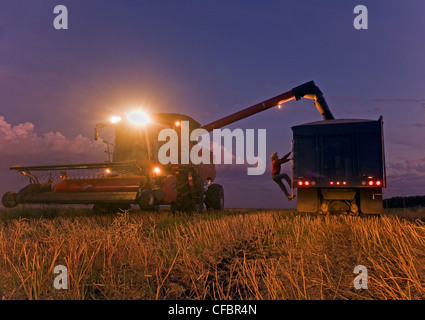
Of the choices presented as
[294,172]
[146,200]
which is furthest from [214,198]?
[146,200]

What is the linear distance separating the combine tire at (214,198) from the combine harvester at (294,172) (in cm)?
240

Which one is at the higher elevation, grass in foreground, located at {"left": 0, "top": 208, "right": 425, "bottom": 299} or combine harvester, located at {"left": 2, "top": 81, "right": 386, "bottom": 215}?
combine harvester, located at {"left": 2, "top": 81, "right": 386, "bottom": 215}

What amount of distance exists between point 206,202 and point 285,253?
9786mm

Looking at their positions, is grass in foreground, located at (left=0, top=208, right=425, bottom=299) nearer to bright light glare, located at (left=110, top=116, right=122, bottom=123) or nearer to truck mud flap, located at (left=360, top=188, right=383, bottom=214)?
truck mud flap, located at (left=360, top=188, right=383, bottom=214)

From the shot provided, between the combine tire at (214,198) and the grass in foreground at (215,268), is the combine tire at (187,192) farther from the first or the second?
the grass in foreground at (215,268)

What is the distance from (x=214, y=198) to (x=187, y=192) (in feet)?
9.74

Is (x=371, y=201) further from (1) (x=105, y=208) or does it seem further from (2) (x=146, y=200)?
(1) (x=105, y=208)

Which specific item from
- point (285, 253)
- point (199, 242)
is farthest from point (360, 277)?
point (199, 242)

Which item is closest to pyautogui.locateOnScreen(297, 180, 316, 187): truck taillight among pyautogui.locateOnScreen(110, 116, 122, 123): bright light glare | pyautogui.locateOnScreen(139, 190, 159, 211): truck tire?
pyautogui.locateOnScreen(139, 190, 159, 211): truck tire

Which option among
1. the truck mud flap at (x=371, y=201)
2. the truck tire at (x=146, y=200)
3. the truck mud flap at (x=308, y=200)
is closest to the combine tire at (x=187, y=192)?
the truck tire at (x=146, y=200)

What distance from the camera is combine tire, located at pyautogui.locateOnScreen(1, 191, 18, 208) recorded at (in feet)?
38.8

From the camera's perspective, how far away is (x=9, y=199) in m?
11.9
